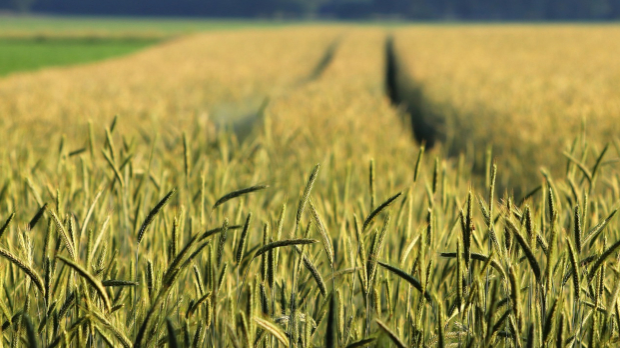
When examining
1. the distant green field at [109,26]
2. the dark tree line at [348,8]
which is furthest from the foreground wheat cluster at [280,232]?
the dark tree line at [348,8]

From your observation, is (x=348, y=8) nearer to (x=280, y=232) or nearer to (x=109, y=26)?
(x=109, y=26)

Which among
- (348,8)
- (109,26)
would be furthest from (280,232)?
(348,8)

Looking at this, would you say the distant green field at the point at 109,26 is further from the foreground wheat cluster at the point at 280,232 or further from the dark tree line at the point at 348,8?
the foreground wheat cluster at the point at 280,232

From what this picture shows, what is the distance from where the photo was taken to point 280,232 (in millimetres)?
1118

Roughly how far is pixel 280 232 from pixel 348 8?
107 m

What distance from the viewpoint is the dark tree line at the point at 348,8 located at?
8762 cm

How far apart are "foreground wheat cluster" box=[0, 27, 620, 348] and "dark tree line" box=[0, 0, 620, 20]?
88458 mm

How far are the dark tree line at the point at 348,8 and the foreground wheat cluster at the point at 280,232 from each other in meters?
88.5

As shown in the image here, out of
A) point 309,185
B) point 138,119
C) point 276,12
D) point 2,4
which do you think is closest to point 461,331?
point 309,185

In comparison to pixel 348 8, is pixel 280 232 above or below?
above

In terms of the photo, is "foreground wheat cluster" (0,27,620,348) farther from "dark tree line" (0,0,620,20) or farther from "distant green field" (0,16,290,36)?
"dark tree line" (0,0,620,20)

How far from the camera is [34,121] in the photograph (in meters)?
4.54

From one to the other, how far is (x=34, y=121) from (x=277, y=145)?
1692 millimetres

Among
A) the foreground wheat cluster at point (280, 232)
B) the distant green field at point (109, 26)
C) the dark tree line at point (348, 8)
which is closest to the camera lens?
the foreground wheat cluster at point (280, 232)
